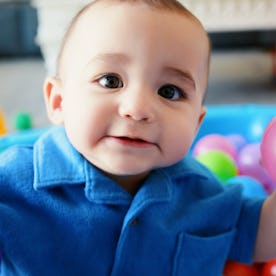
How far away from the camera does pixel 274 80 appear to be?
205 cm

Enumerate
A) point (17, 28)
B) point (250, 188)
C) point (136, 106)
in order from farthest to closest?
point (17, 28), point (250, 188), point (136, 106)

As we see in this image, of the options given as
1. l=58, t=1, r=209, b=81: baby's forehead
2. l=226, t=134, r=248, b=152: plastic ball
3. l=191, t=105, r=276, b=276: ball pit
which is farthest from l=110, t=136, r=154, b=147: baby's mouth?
l=226, t=134, r=248, b=152: plastic ball

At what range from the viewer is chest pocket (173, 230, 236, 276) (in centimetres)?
61

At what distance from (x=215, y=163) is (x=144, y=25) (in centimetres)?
51

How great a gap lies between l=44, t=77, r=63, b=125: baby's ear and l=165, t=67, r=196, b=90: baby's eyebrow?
146mm

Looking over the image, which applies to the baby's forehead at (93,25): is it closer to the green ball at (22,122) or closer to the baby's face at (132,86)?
the baby's face at (132,86)

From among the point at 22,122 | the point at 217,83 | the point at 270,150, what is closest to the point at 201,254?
the point at 270,150

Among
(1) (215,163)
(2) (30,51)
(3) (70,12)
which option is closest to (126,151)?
(1) (215,163)

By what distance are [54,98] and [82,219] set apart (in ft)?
0.52

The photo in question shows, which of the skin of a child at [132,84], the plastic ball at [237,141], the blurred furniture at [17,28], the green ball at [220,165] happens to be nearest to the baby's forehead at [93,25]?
the skin of a child at [132,84]

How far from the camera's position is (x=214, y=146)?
3.52 ft

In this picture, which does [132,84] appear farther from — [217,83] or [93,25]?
[217,83]

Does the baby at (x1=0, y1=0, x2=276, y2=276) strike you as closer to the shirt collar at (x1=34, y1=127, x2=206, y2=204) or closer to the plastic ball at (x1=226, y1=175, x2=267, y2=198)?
the shirt collar at (x1=34, y1=127, x2=206, y2=204)

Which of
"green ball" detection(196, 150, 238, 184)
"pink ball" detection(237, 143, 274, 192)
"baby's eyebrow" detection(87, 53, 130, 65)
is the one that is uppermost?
"baby's eyebrow" detection(87, 53, 130, 65)
